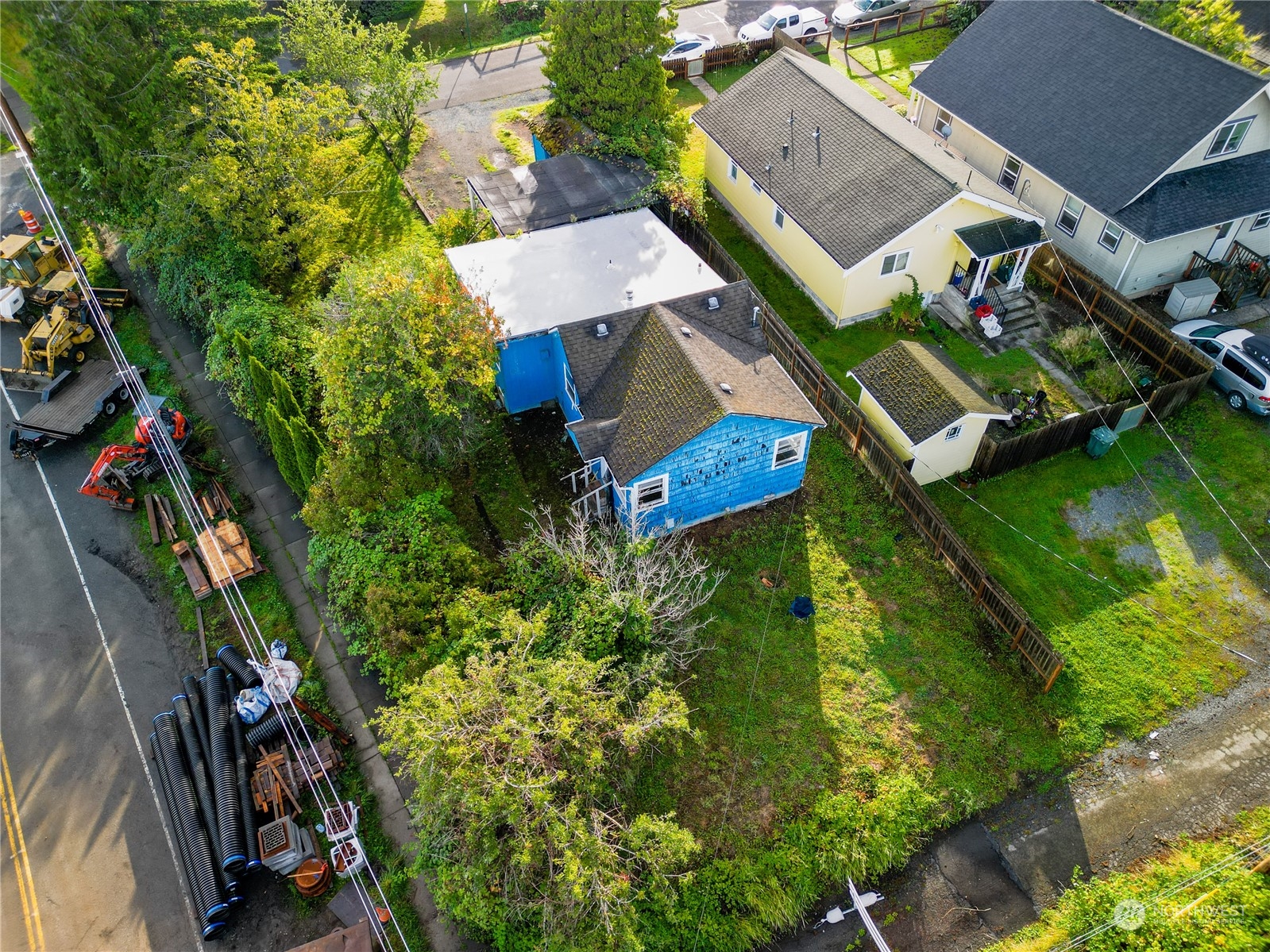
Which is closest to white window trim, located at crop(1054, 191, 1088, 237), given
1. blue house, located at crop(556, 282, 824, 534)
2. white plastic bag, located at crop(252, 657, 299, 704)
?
blue house, located at crop(556, 282, 824, 534)

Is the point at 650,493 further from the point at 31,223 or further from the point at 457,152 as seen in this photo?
the point at 31,223

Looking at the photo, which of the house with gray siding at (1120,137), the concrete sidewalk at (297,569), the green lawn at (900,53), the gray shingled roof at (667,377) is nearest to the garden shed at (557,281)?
the gray shingled roof at (667,377)

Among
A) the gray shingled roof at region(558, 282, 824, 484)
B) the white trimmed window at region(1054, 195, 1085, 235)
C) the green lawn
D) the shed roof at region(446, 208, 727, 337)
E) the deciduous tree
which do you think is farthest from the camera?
the green lawn

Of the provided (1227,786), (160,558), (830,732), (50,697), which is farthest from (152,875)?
(1227,786)

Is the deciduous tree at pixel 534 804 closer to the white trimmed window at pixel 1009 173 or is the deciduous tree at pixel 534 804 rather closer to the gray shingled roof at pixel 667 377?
the gray shingled roof at pixel 667 377

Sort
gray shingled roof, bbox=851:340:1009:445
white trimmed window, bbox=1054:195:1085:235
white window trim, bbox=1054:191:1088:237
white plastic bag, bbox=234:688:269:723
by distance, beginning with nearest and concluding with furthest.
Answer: white plastic bag, bbox=234:688:269:723
gray shingled roof, bbox=851:340:1009:445
white window trim, bbox=1054:191:1088:237
white trimmed window, bbox=1054:195:1085:235

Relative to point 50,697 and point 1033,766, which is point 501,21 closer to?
point 50,697

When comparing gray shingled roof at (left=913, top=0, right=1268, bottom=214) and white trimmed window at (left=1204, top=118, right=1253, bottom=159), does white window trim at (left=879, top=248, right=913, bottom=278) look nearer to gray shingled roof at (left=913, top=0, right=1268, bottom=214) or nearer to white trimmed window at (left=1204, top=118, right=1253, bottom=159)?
gray shingled roof at (left=913, top=0, right=1268, bottom=214)
